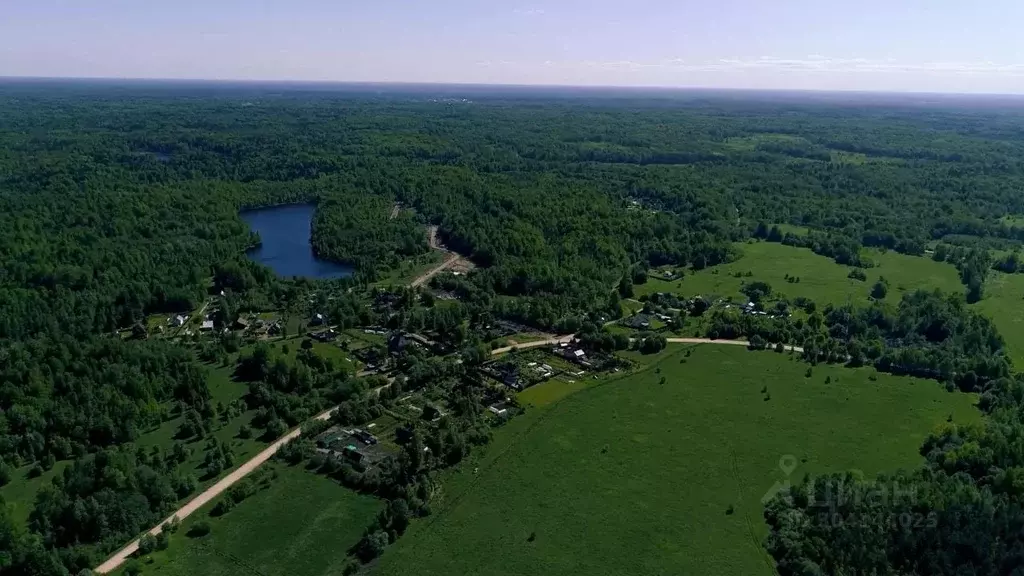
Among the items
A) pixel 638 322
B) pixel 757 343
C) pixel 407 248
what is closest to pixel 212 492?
pixel 638 322

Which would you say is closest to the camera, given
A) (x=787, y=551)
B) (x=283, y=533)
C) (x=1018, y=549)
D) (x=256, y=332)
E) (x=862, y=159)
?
(x=1018, y=549)

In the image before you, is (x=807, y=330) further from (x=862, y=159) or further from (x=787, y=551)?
(x=862, y=159)

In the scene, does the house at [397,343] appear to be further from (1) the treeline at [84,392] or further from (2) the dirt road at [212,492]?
(1) the treeline at [84,392]

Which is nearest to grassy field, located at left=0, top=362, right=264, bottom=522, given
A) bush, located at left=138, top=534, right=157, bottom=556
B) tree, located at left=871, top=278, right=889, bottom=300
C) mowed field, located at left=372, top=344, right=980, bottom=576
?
bush, located at left=138, top=534, right=157, bottom=556

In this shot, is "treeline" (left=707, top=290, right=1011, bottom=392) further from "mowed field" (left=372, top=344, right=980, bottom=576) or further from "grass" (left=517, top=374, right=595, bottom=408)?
"grass" (left=517, top=374, right=595, bottom=408)

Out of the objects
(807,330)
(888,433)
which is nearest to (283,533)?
(888,433)

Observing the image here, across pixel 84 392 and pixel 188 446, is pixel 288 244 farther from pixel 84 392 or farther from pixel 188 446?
pixel 188 446
